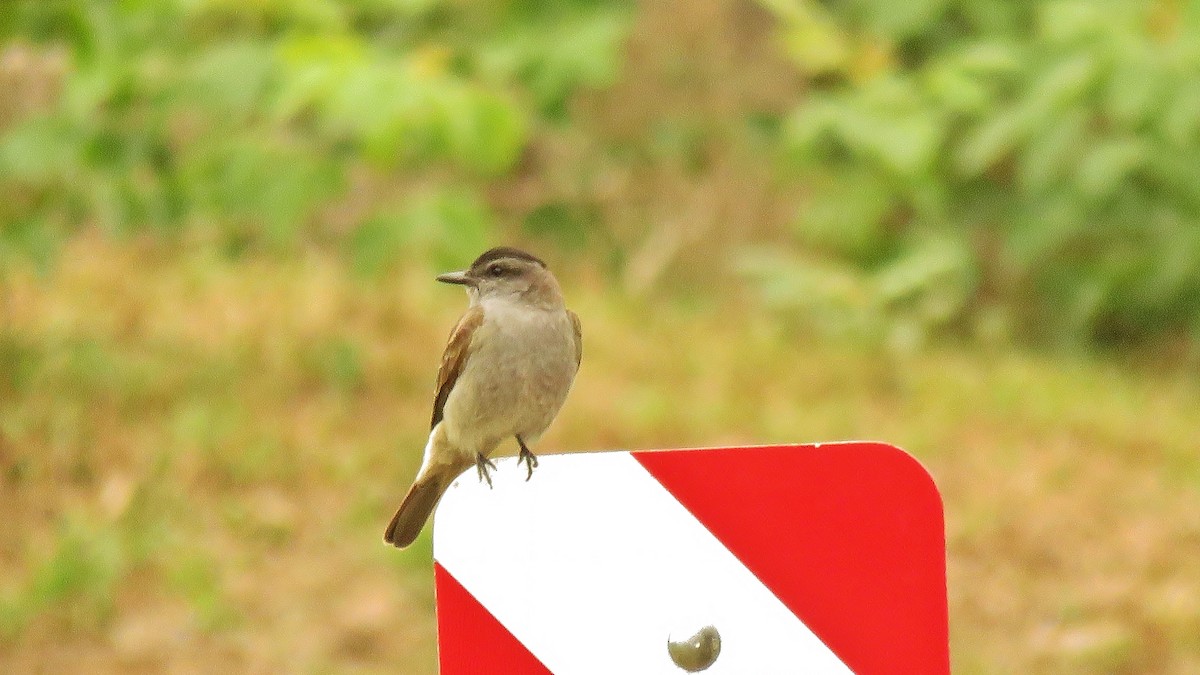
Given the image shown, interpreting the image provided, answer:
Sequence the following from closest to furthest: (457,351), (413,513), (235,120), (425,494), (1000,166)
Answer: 1. (413,513)
2. (425,494)
3. (457,351)
4. (235,120)
5. (1000,166)

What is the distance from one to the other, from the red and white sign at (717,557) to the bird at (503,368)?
1.42 meters

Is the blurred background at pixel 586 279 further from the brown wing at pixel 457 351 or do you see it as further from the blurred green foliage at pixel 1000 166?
the brown wing at pixel 457 351

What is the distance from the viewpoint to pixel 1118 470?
21.8ft

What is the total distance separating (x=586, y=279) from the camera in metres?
8.37

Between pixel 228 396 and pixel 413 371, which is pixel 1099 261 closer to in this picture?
pixel 413 371

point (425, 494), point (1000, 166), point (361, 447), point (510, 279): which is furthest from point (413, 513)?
point (1000, 166)

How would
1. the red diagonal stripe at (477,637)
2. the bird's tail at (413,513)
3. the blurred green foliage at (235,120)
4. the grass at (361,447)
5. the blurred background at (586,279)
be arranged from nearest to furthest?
the red diagonal stripe at (477,637)
the bird's tail at (413,513)
the grass at (361,447)
the blurred background at (586,279)
the blurred green foliage at (235,120)

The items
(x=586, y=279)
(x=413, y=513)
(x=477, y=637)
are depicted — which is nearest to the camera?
(x=477, y=637)

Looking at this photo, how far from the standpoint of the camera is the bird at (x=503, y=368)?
138 inches

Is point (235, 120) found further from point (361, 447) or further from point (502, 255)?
point (502, 255)

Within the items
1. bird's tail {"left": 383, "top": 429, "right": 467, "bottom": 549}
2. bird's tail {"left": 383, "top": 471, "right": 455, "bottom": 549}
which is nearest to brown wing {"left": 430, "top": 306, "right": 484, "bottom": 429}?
Answer: bird's tail {"left": 383, "top": 429, "right": 467, "bottom": 549}

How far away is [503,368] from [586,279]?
4.87 meters

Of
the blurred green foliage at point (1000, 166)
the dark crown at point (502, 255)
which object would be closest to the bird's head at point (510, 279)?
the dark crown at point (502, 255)

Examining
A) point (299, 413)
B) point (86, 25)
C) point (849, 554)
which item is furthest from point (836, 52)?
point (849, 554)
